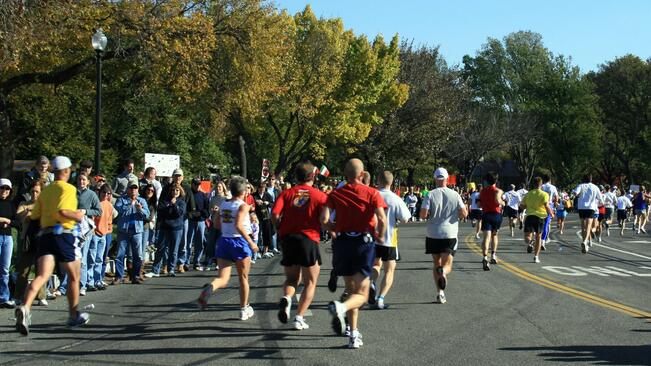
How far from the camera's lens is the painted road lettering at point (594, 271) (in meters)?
15.5

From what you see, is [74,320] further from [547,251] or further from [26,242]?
[547,251]

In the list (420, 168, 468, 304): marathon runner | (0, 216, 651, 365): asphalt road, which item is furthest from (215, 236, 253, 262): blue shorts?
(420, 168, 468, 304): marathon runner

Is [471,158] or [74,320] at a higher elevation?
[471,158]

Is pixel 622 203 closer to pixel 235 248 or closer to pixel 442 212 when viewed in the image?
pixel 442 212

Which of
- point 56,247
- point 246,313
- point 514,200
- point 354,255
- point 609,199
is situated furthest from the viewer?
point 609,199

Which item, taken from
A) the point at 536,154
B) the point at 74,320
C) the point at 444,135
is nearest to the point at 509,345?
the point at 74,320

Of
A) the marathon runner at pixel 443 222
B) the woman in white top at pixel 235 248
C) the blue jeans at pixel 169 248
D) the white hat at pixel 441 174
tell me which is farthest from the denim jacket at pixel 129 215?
the white hat at pixel 441 174

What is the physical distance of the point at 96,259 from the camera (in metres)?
12.9

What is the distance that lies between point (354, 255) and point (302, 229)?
97 centimetres

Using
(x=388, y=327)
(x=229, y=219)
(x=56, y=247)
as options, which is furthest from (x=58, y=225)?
(x=388, y=327)

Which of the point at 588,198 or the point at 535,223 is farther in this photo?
the point at 588,198

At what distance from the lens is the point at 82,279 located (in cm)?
1234

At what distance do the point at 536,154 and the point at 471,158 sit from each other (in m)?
12.3

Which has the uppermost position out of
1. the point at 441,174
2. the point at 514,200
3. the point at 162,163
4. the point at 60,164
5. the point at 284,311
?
the point at 162,163
